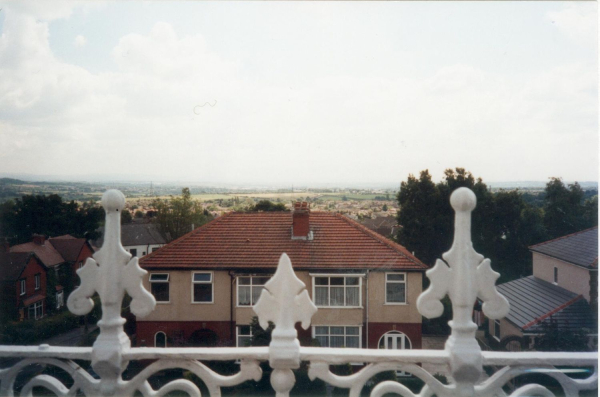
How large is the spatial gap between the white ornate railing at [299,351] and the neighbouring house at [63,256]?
1.82 metres

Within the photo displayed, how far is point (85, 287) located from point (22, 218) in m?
2.12

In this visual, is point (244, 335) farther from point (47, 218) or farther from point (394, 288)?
point (47, 218)

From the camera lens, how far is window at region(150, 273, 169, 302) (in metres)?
3.55

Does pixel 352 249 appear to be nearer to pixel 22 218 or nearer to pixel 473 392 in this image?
pixel 473 392

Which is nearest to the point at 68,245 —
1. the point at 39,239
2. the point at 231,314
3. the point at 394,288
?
the point at 39,239

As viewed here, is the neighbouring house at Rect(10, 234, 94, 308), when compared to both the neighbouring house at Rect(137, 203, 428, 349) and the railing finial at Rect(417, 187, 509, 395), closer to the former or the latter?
the neighbouring house at Rect(137, 203, 428, 349)

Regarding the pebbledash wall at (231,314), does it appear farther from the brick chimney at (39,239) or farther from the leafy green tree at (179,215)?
the brick chimney at (39,239)

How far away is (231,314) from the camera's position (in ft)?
11.7

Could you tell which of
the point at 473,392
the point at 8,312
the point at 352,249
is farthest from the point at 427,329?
the point at 8,312

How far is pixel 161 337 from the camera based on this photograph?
11.6ft

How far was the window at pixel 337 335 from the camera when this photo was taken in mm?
3582

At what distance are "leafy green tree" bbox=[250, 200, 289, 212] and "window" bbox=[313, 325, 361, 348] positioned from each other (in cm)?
127

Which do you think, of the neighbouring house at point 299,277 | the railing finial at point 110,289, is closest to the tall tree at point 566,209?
the neighbouring house at point 299,277

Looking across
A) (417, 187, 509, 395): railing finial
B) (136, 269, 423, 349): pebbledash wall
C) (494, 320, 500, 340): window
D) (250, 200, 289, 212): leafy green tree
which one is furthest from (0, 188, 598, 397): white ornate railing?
(250, 200, 289, 212): leafy green tree
